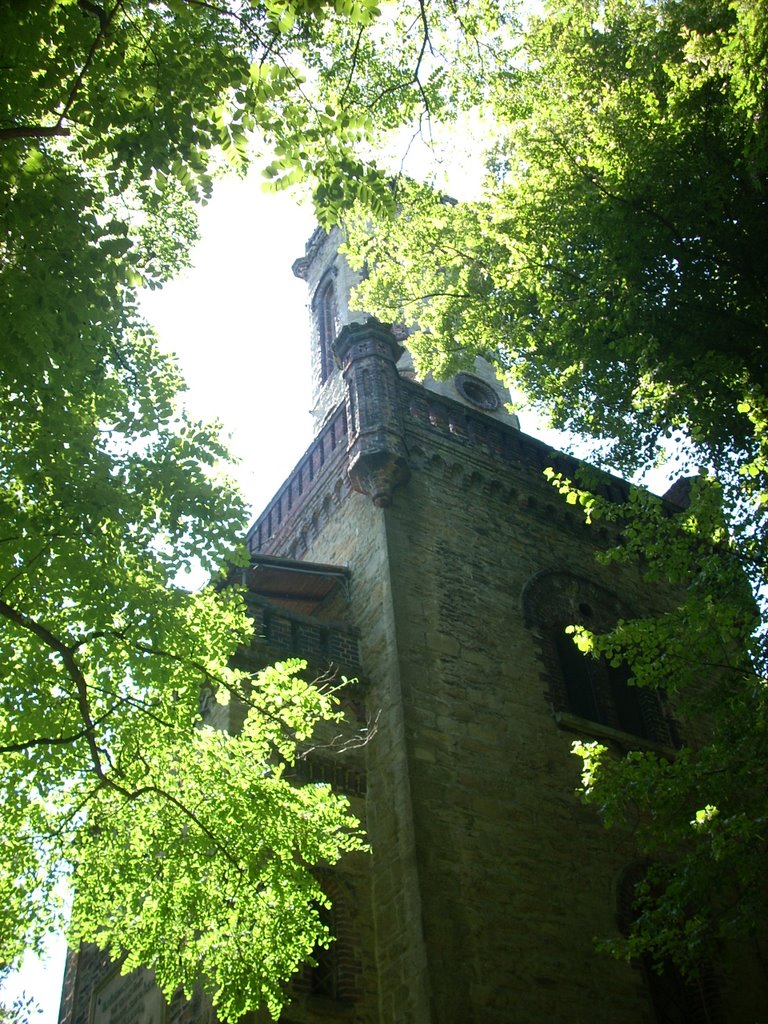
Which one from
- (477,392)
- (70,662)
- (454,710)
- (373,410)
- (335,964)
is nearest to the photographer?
(70,662)

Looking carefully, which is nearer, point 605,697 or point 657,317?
point 657,317

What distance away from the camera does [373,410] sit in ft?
46.8

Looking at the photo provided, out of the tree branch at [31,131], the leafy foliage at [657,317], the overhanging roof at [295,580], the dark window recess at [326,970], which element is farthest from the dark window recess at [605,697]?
the tree branch at [31,131]

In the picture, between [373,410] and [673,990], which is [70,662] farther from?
[673,990]

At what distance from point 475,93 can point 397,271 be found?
2.87 meters

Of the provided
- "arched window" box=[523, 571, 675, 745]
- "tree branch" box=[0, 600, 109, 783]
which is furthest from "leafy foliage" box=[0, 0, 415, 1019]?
"arched window" box=[523, 571, 675, 745]

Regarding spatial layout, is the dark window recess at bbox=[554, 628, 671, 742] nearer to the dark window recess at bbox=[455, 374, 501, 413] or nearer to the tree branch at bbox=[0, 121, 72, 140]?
the dark window recess at bbox=[455, 374, 501, 413]

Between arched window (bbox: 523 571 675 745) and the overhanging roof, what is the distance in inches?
108

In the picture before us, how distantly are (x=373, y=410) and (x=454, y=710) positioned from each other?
478cm

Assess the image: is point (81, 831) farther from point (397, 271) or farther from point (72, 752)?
point (397, 271)

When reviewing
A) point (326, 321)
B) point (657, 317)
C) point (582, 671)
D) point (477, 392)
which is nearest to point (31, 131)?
point (657, 317)

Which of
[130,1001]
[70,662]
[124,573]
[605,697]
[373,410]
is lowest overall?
[130,1001]

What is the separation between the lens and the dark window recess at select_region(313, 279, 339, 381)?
2181 cm

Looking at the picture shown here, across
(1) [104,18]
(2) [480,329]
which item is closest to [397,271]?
(2) [480,329]
